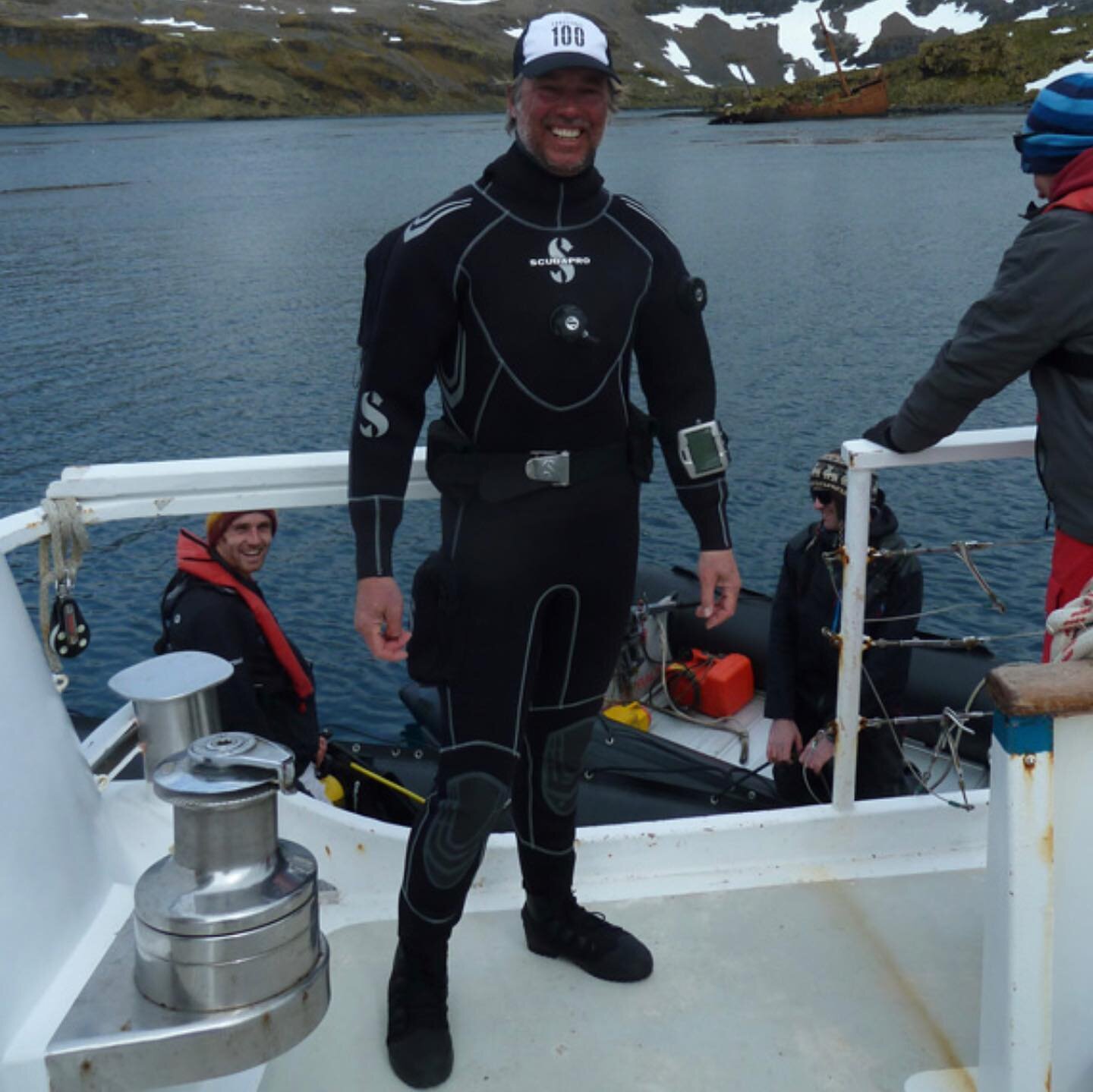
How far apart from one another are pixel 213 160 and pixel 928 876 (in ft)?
196

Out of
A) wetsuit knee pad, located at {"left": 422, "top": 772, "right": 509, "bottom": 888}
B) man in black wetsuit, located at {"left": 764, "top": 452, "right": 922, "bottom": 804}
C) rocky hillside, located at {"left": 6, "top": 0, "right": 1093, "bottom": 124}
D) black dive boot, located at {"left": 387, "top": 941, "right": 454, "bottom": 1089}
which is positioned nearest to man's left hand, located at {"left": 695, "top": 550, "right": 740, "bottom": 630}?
wetsuit knee pad, located at {"left": 422, "top": 772, "right": 509, "bottom": 888}

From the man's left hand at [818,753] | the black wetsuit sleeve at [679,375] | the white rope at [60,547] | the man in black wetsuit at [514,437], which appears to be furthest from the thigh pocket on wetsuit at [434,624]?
the man's left hand at [818,753]

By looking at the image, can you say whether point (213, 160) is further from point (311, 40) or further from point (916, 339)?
point (311, 40)

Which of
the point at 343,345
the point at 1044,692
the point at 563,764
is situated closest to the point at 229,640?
the point at 563,764

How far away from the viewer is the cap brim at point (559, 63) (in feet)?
6.63

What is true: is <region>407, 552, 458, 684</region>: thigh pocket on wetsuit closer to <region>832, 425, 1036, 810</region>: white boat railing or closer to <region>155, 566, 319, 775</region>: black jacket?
<region>832, 425, 1036, 810</region>: white boat railing

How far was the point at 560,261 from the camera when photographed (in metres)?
2.14

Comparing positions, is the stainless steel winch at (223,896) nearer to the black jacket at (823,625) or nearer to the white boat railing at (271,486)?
the white boat railing at (271,486)

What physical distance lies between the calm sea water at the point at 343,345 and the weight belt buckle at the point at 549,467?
631 centimetres

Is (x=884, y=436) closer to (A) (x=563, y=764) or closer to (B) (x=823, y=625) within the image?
(A) (x=563, y=764)

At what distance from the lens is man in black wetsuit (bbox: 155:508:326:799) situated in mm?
3521

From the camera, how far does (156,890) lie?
1472mm

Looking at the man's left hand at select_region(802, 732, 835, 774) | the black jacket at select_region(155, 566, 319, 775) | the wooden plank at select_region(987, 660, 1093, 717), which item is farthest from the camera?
the man's left hand at select_region(802, 732, 835, 774)

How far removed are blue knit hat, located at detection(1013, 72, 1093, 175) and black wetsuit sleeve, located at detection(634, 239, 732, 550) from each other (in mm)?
635
